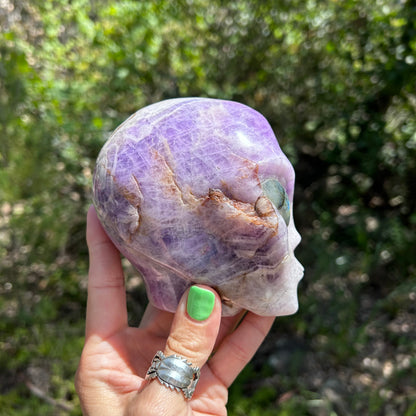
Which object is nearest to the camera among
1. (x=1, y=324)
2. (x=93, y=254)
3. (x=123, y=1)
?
(x=93, y=254)

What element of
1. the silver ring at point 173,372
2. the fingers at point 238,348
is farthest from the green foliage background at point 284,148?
the silver ring at point 173,372

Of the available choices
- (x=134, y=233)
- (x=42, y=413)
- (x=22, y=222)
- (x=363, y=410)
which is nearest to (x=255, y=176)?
(x=134, y=233)

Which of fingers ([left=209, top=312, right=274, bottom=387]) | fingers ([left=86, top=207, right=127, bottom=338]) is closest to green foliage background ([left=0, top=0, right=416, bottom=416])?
fingers ([left=209, top=312, right=274, bottom=387])

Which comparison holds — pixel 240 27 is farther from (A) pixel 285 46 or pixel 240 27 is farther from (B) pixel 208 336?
(B) pixel 208 336

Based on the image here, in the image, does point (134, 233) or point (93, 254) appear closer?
point (134, 233)

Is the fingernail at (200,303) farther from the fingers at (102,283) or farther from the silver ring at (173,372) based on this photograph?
the fingers at (102,283)

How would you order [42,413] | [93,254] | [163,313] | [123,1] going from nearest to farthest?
[93,254] < [163,313] < [42,413] < [123,1]

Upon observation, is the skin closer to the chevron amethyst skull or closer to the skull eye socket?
the chevron amethyst skull
